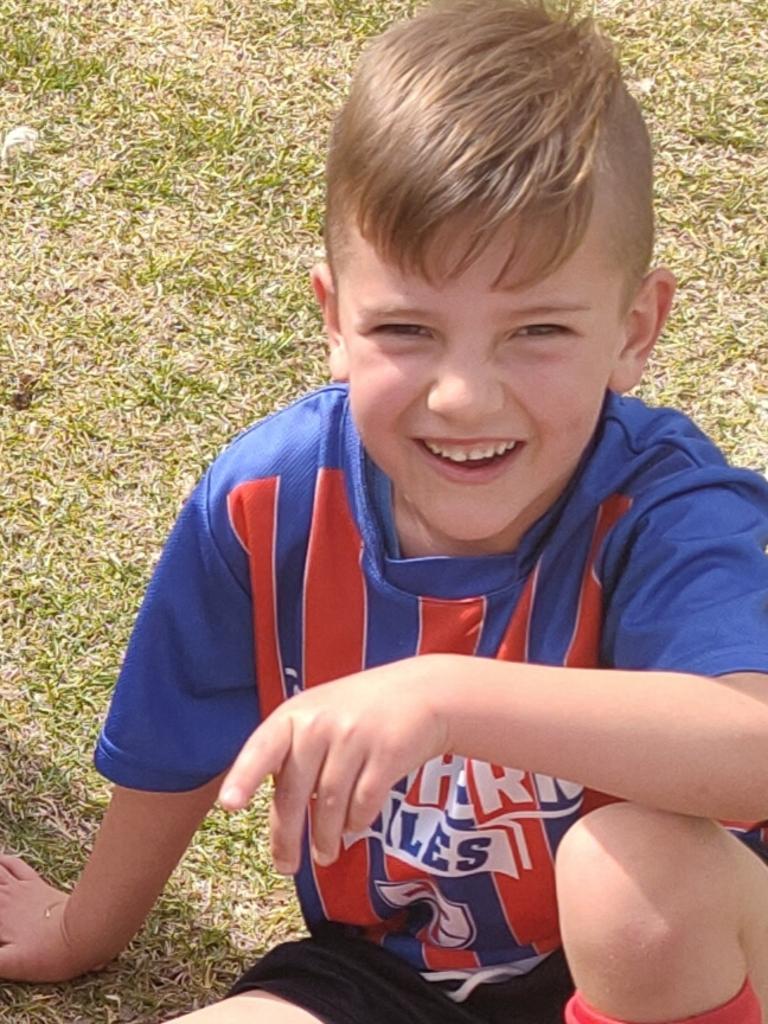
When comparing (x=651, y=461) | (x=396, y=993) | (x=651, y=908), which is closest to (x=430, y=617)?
(x=651, y=461)

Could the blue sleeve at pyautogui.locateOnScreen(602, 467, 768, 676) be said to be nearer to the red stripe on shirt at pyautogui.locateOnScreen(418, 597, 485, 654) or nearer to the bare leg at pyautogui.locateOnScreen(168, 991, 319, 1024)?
the red stripe on shirt at pyautogui.locateOnScreen(418, 597, 485, 654)

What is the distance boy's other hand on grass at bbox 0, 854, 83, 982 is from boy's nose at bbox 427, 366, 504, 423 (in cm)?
108

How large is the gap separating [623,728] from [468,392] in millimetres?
360

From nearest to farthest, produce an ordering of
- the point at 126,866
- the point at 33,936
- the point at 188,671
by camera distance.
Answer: the point at 188,671
the point at 126,866
the point at 33,936

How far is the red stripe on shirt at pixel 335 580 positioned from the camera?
1.98 m

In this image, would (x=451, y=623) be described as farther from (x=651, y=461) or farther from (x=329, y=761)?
(x=329, y=761)

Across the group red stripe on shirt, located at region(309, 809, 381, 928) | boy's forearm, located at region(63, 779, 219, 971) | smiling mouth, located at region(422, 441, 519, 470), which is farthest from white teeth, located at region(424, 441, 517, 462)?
boy's forearm, located at region(63, 779, 219, 971)

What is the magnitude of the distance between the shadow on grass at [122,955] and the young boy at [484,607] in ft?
1.07

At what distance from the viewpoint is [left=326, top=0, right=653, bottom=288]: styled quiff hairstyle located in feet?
5.61

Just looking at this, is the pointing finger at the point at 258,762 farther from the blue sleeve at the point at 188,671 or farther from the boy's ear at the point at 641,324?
the boy's ear at the point at 641,324

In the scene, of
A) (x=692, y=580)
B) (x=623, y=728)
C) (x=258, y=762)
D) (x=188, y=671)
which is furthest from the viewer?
(x=188, y=671)

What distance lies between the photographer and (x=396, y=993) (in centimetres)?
215

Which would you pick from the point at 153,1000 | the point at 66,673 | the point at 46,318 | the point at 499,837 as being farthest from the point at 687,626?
the point at 46,318

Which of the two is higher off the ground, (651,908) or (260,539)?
(260,539)
